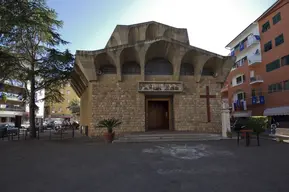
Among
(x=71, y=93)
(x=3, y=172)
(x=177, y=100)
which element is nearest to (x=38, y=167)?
(x=3, y=172)

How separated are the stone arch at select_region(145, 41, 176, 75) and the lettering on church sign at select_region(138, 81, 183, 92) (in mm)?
1360

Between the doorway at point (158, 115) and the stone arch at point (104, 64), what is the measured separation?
4.16 meters

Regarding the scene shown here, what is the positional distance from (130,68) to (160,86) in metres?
2.93

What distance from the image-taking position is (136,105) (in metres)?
15.0

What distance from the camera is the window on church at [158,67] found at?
1628cm

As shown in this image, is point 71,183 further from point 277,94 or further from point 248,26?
point 248,26

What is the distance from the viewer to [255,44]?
2905cm

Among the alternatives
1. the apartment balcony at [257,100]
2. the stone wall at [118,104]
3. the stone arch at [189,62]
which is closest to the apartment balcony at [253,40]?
the apartment balcony at [257,100]

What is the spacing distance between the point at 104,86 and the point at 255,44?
25120mm

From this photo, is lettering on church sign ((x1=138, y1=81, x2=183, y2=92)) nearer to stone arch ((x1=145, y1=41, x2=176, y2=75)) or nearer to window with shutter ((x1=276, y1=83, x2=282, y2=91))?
stone arch ((x1=145, y1=41, x2=176, y2=75))

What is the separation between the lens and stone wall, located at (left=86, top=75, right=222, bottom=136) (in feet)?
47.9

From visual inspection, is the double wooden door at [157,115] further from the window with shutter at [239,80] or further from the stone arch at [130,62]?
the window with shutter at [239,80]

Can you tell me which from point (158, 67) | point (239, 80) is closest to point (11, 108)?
point (158, 67)

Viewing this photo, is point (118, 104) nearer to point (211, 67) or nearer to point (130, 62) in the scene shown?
point (130, 62)
